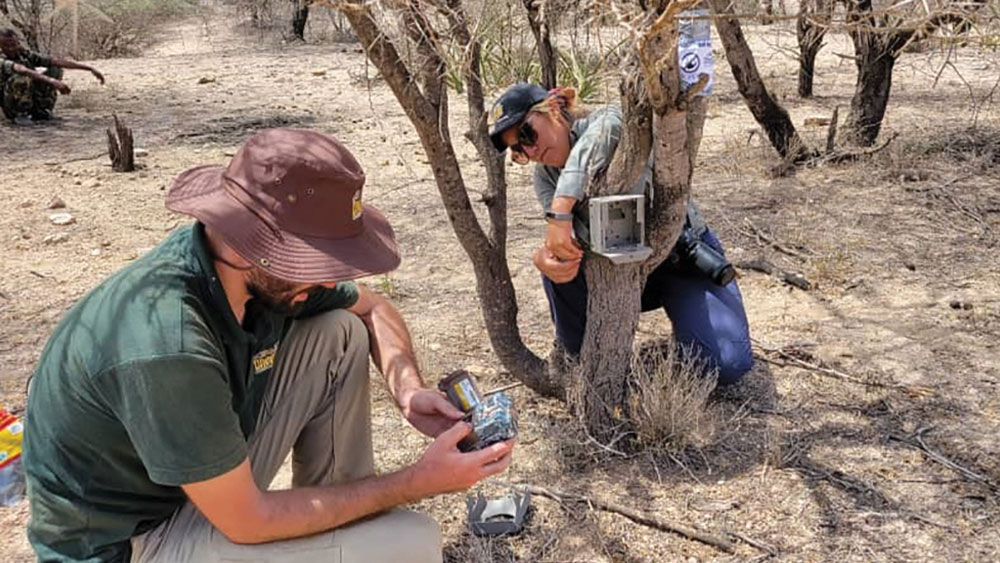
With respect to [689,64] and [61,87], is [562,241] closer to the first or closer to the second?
[689,64]

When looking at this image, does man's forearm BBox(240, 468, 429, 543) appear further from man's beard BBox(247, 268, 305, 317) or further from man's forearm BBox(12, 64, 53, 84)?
man's forearm BBox(12, 64, 53, 84)

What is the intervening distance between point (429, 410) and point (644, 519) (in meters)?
0.64

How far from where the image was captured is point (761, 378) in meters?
2.95

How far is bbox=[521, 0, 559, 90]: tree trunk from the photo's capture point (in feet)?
9.02

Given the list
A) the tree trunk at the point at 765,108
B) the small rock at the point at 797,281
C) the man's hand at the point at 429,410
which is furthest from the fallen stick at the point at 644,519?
the tree trunk at the point at 765,108

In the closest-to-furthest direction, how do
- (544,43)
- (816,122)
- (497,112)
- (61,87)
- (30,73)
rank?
(497,112) → (544,43) → (816,122) → (61,87) → (30,73)

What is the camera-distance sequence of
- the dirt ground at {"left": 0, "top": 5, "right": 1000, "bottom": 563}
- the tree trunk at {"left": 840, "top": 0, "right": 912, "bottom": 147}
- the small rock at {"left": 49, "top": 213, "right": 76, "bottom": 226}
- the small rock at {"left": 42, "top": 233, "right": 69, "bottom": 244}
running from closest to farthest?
1. the dirt ground at {"left": 0, "top": 5, "right": 1000, "bottom": 563}
2. the small rock at {"left": 42, "top": 233, "right": 69, "bottom": 244}
3. the small rock at {"left": 49, "top": 213, "right": 76, "bottom": 226}
4. the tree trunk at {"left": 840, "top": 0, "right": 912, "bottom": 147}

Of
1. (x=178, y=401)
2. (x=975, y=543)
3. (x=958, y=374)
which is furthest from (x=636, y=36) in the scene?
(x=958, y=374)

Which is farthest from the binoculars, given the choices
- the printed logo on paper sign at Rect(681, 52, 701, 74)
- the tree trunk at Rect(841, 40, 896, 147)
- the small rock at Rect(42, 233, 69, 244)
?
the small rock at Rect(42, 233, 69, 244)

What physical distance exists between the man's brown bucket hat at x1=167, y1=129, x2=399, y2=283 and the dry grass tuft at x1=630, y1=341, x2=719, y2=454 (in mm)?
1079

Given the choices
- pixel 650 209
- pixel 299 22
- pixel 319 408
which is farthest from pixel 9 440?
pixel 299 22

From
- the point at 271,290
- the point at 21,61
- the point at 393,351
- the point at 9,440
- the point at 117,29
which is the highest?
the point at 117,29

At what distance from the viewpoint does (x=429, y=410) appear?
6.52ft

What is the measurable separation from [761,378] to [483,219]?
2.15 m
